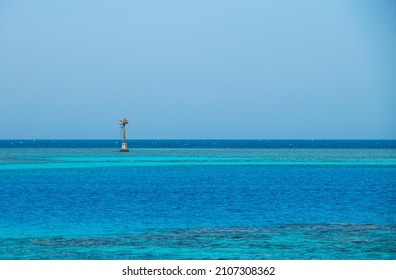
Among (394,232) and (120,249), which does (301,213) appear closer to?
(394,232)

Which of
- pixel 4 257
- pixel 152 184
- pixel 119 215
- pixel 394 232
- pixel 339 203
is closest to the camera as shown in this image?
pixel 4 257

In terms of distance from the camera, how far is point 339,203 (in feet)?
116

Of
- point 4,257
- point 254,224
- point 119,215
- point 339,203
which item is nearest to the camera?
point 4,257

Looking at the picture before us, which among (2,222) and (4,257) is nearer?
(4,257)

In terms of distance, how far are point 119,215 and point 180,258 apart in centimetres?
1007

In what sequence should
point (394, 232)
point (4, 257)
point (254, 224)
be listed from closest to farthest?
point (4, 257)
point (394, 232)
point (254, 224)

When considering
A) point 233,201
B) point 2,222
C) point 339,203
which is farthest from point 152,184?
point 2,222

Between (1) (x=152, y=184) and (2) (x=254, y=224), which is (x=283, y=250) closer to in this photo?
(2) (x=254, y=224)

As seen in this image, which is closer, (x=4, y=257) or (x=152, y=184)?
(x=4, y=257)

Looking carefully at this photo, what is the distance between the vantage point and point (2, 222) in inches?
1115
